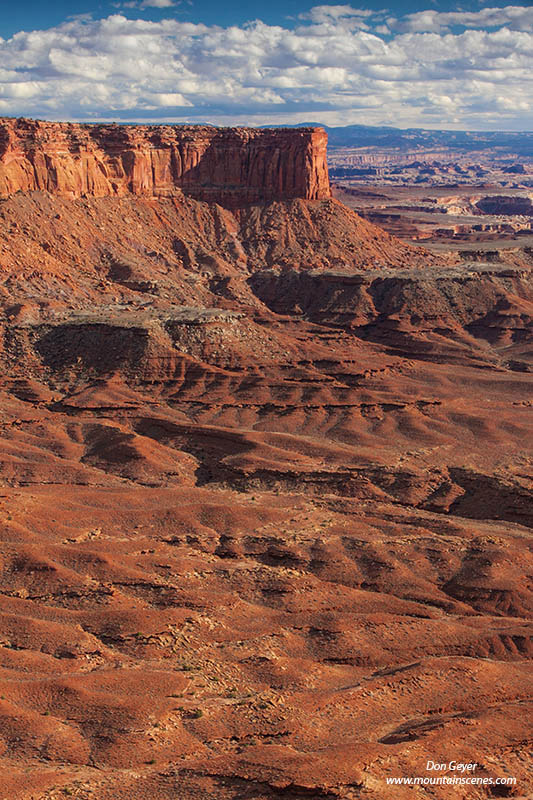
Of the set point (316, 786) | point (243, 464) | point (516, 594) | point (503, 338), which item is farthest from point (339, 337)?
point (316, 786)

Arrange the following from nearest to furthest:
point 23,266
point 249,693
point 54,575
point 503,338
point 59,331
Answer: point 249,693
point 54,575
point 59,331
point 23,266
point 503,338

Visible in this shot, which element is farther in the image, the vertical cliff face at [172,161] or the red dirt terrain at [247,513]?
the vertical cliff face at [172,161]

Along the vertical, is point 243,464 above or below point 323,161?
below

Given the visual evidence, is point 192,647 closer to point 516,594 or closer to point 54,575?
point 54,575

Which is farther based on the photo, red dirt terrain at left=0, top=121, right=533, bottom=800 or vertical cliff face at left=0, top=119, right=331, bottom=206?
vertical cliff face at left=0, top=119, right=331, bottom=206

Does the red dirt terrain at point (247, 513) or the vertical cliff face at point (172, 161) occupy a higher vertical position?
the vertical cliff face at point (172, 161)
